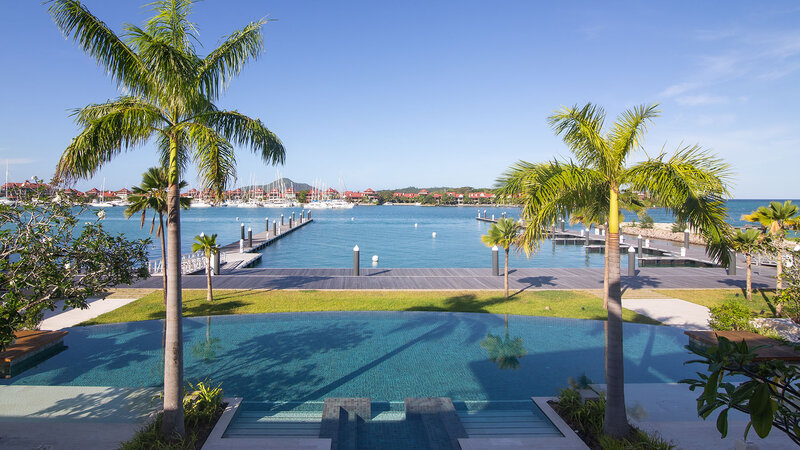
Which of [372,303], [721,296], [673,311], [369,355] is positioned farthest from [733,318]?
[372,303]

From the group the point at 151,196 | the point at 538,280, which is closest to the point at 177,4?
the point at 151,196

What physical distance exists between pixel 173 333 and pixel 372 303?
8145 millimetres

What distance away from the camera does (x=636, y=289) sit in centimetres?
1512

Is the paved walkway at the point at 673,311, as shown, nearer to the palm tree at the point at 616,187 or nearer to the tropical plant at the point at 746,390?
the palm tree at the point at 616,187

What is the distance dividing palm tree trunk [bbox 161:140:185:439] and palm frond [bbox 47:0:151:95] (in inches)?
32.0

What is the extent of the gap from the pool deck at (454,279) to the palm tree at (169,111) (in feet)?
33.0

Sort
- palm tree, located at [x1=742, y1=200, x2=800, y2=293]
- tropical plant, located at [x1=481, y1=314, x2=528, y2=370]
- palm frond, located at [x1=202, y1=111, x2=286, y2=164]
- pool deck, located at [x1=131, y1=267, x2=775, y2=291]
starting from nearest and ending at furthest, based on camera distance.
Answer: palm frond, located at [x1=202, y1=111, x2=286, y2=164] < tropical plant, located at [x1=481, y1=314, x2=528, y2=370] < palm tree, located at [x1=742, y1=200, x2=800, y2=293] < pool deck, located at [x1=131, y1=267, x2=775, y2=291]

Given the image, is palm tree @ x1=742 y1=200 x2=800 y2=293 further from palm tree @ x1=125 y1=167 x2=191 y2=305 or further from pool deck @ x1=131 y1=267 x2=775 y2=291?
palm tree @ x1=125 y1=167 x2=191 y2=305

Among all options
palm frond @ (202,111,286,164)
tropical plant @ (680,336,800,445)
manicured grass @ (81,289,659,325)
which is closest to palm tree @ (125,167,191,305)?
manicured grass @ (81,289,659,325)

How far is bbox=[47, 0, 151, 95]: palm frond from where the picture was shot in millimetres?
4590

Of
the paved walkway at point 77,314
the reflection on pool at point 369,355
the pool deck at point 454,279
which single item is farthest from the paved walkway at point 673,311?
the paved walkway at point 77,314

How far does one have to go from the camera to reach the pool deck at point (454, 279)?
1541 cm

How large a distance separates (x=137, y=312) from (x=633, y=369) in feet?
38.8

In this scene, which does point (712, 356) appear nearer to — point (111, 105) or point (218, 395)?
point (218, 395)
